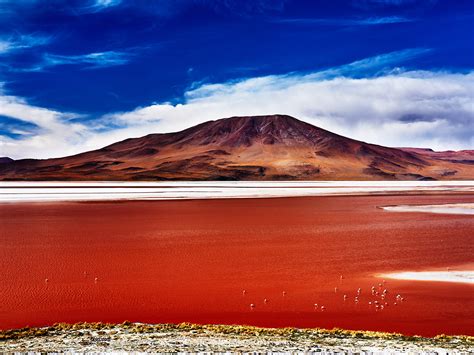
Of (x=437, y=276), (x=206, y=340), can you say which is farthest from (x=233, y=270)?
(x=206, y=340)

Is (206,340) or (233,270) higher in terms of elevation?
(206,340)

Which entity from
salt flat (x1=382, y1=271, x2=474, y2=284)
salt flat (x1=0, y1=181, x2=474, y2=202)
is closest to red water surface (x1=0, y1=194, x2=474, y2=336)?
salt flat (x1=382, y1=271, x2=474, y2=284)

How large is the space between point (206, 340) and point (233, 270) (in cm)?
759

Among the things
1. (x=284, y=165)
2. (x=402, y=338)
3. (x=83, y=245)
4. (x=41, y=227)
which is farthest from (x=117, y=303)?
(x=284, y=165)

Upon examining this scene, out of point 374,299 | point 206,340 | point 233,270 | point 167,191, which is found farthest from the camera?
point 167,191

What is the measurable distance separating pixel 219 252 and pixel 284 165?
538 ft

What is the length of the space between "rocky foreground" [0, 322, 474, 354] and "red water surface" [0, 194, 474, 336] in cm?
126

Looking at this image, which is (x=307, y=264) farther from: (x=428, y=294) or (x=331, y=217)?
(x=331, y=217)

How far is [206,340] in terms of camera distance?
29.3 ft

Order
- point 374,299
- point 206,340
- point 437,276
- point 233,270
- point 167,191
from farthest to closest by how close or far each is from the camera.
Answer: point 167,191 < point 233,270 < point 437,276 < point 374,299 < point 206,340

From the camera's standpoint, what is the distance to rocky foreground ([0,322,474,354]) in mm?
8398

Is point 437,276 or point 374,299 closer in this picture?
point 374,299

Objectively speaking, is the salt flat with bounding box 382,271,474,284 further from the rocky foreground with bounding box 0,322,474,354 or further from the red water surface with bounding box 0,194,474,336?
the rocky foreground with bounding box 0,322,474,354

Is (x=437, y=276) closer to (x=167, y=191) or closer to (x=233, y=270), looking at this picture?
(x=233, y=270)
